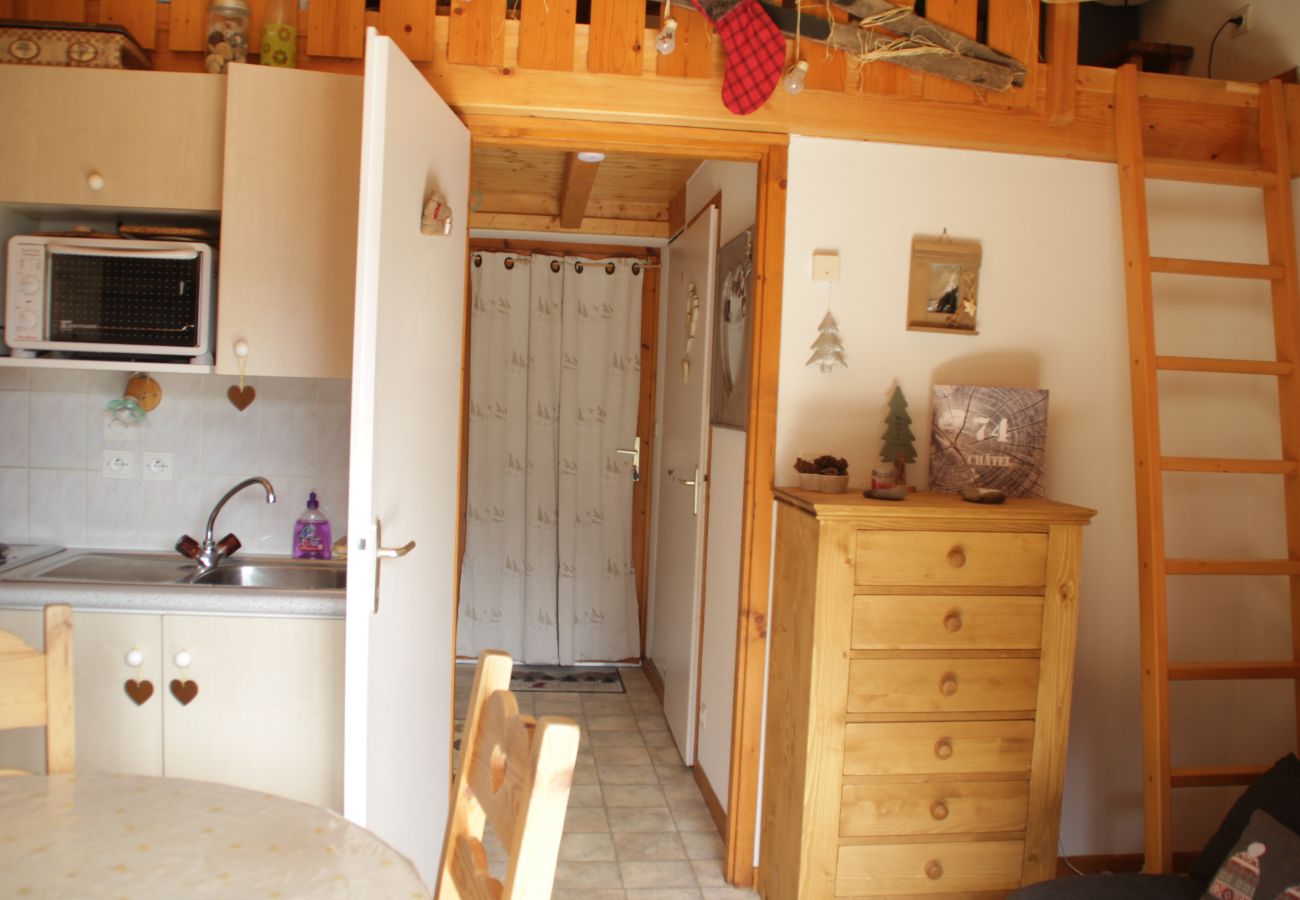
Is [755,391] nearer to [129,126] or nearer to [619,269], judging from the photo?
[129,126]

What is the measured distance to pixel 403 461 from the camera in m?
2.15

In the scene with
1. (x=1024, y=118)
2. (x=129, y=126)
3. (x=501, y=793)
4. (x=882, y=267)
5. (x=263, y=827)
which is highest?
(x=1024, y=118)

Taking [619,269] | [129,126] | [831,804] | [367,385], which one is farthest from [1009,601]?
[619,269]

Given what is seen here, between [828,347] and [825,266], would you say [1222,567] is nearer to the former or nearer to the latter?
[828,347]

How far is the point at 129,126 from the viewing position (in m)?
2.33

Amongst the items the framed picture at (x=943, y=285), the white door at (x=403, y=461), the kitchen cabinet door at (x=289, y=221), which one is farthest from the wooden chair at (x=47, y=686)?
the framed picture at (x=943, y=285)

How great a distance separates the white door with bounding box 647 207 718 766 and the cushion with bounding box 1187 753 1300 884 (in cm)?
173

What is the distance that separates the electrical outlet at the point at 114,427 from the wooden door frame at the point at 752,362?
4.13 feet

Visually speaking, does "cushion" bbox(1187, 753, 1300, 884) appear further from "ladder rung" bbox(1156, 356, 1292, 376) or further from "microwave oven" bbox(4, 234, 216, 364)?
"microwave oven" bbox(4, 234, 216, 364)

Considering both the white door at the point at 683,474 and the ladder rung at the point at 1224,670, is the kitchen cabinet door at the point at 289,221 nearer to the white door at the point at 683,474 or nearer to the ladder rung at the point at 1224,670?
the white door at the point at 683,474

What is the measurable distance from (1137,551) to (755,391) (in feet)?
3.81

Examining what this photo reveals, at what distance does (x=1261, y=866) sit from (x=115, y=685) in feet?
8.03

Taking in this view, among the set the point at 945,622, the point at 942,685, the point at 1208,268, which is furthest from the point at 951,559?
the point at 1208,268

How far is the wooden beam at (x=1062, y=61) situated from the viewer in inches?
103
